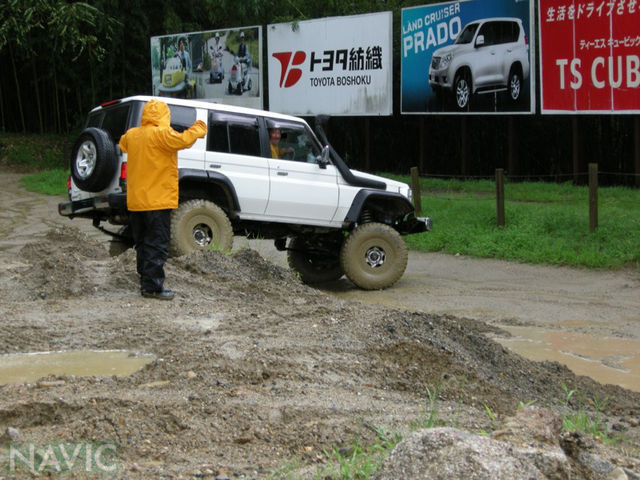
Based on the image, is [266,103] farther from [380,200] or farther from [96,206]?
[96,206]

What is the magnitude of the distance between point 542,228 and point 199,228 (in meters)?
6.17

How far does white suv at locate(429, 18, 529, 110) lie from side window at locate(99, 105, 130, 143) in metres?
8.53

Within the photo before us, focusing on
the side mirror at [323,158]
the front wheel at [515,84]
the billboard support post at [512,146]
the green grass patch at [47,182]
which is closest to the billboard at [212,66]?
the green grass patch at [47,182]

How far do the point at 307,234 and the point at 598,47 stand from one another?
274 inches

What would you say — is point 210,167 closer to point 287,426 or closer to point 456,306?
point 456,306

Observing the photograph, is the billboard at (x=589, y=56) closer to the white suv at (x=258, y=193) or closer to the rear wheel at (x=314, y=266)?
the white suv at (x=258, y=193)

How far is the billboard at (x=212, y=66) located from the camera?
867 inches

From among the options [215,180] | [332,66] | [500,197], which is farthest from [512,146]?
[215,180]

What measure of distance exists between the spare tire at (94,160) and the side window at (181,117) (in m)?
0.77

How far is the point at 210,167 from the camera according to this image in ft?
36.2

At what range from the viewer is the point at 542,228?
14.7 meters

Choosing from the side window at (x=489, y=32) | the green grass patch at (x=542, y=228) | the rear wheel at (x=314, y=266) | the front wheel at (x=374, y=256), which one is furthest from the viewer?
the side window at (x=489, y=32)

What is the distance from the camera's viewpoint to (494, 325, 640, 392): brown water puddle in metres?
7.77

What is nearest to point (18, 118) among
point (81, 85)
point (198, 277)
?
point (81, 85)
